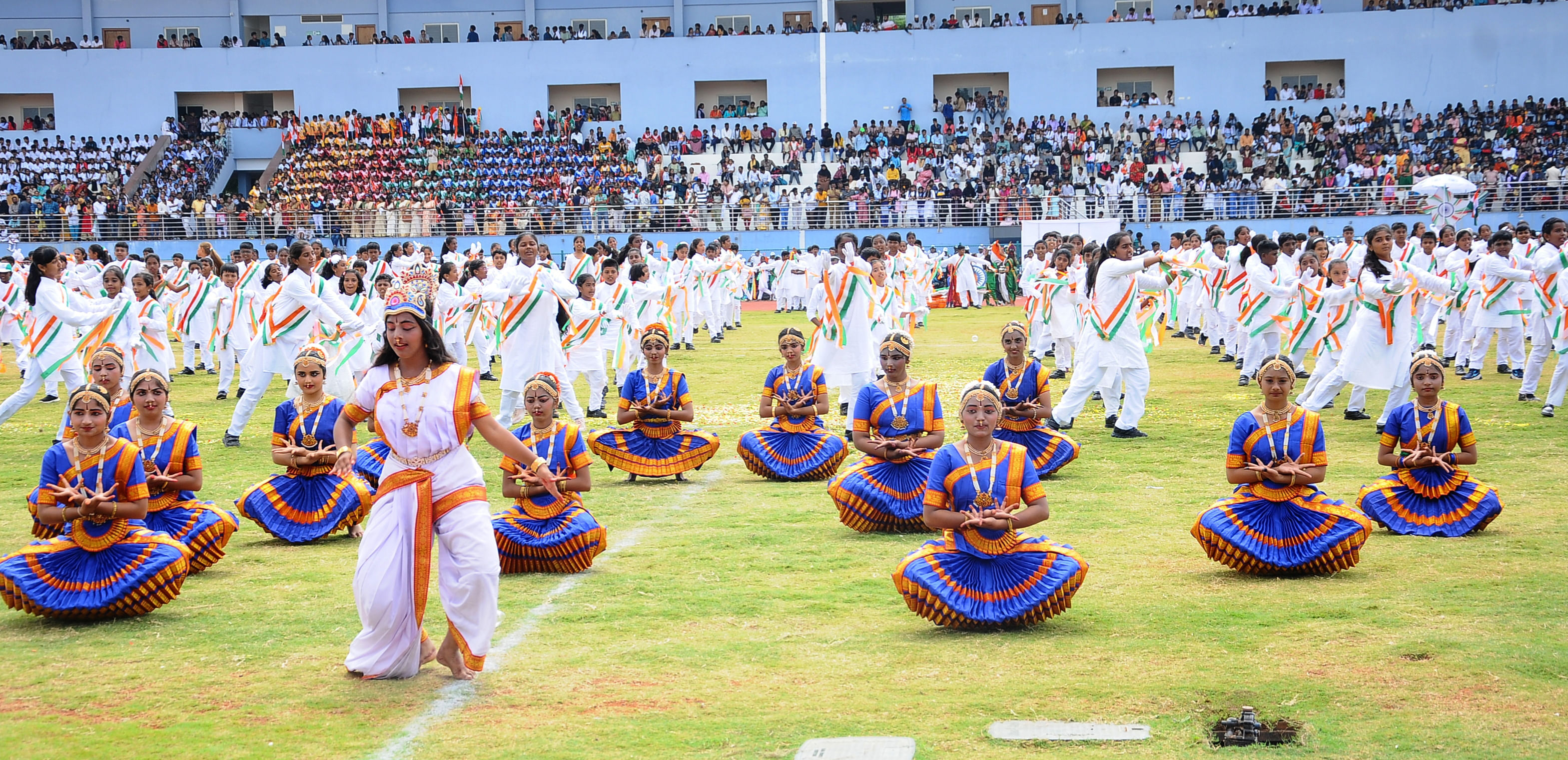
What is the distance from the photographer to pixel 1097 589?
7.04 m

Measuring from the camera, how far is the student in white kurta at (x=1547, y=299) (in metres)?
14.3

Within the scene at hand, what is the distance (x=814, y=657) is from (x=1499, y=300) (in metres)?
→ 13.1

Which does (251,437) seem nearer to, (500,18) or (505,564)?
(505,564)

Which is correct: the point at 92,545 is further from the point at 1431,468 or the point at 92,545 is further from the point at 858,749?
the point at 1431,468

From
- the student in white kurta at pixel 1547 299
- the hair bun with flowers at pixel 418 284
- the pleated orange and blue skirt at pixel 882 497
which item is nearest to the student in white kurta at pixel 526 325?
the hair bun with flowers at pixel 418 284

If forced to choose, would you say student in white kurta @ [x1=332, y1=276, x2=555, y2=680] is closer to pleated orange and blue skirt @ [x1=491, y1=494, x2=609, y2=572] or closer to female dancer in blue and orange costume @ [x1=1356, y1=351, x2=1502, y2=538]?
pleated orange and blue skirt @ [x1=491, y1=494, x2=609, y2=572]

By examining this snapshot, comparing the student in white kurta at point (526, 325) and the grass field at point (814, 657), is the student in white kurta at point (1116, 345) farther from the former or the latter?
the student in white kurta at point (526, 325)

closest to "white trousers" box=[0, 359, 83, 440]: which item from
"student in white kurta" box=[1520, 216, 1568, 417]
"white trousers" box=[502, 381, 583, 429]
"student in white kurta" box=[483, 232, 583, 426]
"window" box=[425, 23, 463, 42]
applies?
"white trousers" box=[502, 381, 583, 429]

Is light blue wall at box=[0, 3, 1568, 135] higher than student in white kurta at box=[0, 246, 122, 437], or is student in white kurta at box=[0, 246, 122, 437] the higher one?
light blue wall at box=[0, 3, 1568, 135]

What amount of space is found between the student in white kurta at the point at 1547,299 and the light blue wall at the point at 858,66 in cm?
3233

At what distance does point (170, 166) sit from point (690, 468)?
41.1 m

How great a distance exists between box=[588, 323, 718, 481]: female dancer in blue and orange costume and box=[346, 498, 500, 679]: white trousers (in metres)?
4.84

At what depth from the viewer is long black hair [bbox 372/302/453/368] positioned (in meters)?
5.65

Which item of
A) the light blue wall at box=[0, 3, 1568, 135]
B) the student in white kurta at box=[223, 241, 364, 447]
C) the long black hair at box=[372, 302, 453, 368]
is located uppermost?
the light blue wall at box=[0, 3, 1568, 135]
